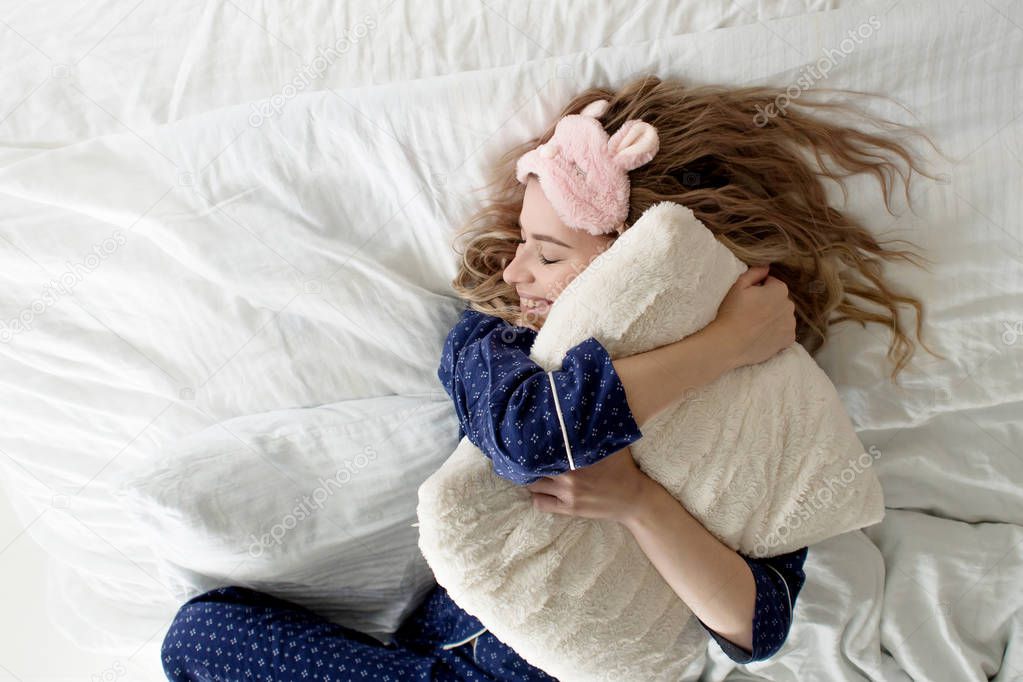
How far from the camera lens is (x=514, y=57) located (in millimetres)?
1115

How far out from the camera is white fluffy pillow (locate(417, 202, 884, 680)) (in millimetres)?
929

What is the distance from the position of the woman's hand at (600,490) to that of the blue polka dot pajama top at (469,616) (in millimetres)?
52

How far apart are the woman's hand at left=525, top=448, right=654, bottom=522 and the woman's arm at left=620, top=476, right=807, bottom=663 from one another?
1cm

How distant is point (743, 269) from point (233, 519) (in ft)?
2.53

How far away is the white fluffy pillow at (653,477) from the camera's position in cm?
93

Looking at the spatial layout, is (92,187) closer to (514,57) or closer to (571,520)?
(514,57)

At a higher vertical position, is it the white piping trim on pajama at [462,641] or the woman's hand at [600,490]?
the woman's hand at [600,490]

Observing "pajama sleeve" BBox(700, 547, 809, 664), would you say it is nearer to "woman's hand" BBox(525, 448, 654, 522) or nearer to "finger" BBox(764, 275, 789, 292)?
"woman's hand" BBox(525, 448, 654, 522)

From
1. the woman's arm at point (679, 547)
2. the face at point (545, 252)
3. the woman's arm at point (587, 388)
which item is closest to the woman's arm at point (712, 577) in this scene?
the woman's arm at point (679, 547)

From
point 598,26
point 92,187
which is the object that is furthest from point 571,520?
point 92,187

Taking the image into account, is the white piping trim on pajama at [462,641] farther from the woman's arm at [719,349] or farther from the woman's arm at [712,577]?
the woman's arm at [719,349]

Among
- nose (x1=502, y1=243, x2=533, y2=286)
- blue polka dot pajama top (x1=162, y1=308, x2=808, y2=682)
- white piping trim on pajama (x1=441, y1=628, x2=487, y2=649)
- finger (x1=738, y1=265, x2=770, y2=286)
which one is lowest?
white piping trim on pajama (x1=441, y1=628, x2=487, y2=649)

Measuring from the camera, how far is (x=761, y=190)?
103 centimetres

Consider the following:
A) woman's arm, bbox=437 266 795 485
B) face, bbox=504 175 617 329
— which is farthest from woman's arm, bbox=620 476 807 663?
face, bbox=504 175 617 329
